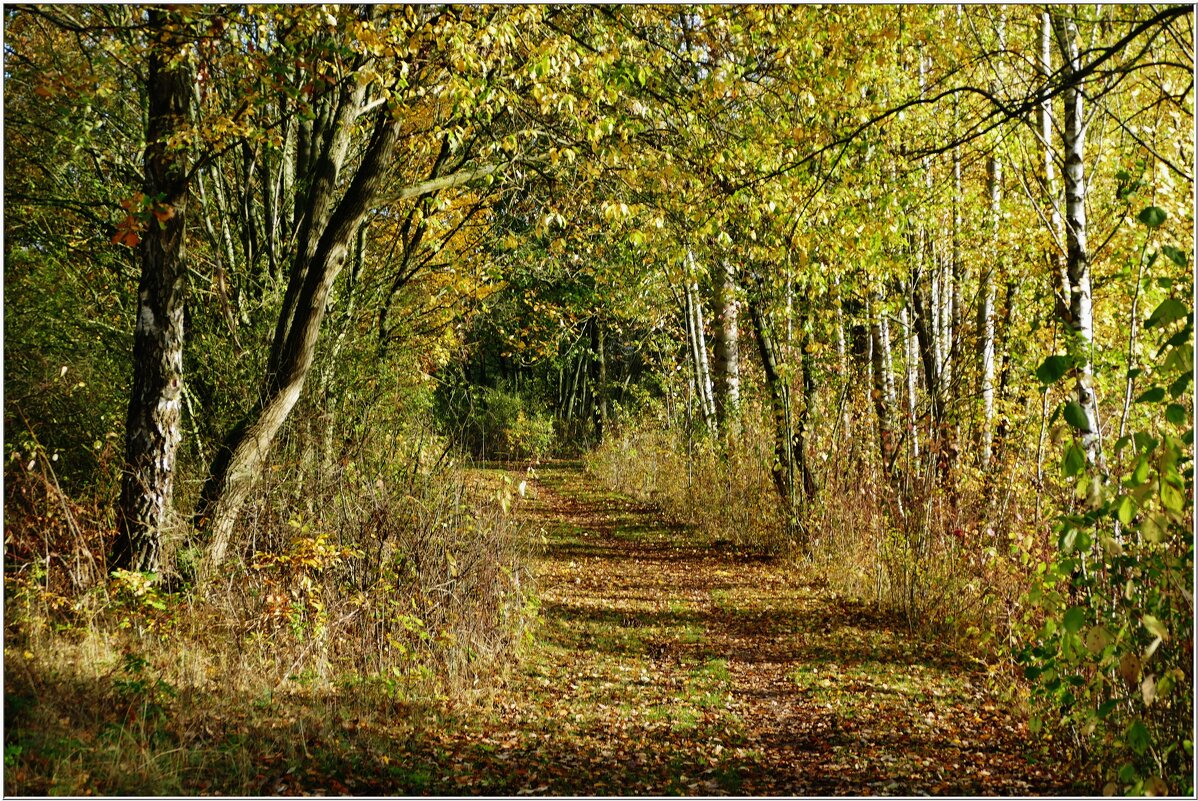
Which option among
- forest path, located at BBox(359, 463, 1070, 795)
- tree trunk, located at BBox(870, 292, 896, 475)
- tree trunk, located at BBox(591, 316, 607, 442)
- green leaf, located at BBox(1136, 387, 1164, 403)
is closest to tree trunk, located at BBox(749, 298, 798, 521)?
tree trunk, located at BBox(870, 292, 896, 475)

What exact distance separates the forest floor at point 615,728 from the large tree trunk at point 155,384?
142 centimetres

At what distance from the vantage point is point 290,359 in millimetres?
6973

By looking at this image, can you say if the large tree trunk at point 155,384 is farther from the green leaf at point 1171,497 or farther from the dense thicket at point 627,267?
the green leaf at point 1171,497

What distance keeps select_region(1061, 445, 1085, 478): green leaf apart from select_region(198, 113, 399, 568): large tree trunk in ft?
18.7

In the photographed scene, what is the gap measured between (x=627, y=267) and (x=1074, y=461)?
390 inches

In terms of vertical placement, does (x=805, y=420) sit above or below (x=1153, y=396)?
above

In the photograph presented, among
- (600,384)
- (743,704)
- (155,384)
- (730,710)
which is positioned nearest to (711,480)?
(743,704)

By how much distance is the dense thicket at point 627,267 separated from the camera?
5.49 m

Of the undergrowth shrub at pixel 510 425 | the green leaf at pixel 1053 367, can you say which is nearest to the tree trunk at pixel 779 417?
the green leaf at pixel 1053 367

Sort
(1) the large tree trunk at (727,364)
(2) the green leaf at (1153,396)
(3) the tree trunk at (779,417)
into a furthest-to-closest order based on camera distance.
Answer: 1. (1) the large tree trunk at (727,364)
2. (3) the tree trunk at (779,417)
3. (2) the green leaf at (1153,396)

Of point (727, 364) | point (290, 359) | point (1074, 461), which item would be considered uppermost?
point (727, 364)

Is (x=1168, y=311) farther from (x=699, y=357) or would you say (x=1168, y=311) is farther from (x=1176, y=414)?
(x=699, y=357)

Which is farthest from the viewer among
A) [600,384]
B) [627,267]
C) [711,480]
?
[600,384]

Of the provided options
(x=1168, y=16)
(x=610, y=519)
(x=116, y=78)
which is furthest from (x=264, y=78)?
(x=610, y=519)
